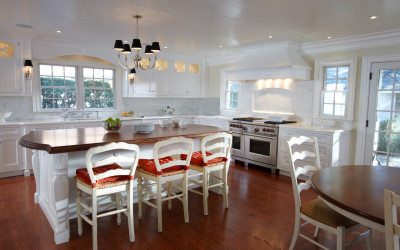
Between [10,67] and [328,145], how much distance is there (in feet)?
18.0

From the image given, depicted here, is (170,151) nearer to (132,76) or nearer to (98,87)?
(132,76)

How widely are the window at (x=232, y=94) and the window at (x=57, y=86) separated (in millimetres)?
3488

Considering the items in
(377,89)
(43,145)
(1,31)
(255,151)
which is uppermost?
(1,31)

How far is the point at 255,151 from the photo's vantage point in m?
5.65

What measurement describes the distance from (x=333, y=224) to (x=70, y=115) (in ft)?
17.0

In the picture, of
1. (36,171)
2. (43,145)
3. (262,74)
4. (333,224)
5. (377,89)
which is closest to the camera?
(333,224)

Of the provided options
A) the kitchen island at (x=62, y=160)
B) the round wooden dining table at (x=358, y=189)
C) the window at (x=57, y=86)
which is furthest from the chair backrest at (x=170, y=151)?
the window at (x=57, y=86)

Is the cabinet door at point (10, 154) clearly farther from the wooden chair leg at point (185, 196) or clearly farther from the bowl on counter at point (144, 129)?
the wooden chair leg at point (185, 196)

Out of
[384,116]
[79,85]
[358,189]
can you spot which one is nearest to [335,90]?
[384,116]

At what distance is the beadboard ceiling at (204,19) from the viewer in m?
3.29

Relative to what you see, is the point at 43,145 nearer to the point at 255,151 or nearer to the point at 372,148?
the point at 255,151

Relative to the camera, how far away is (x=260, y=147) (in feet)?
18.2

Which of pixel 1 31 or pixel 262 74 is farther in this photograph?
pixel 262 74

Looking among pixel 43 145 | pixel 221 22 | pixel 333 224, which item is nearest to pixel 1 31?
pixel 43 145
